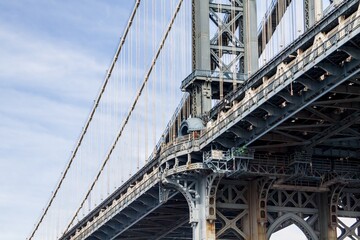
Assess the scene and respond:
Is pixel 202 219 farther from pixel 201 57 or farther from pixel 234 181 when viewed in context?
pixel 201 57

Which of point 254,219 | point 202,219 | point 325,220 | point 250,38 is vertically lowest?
point 202,219

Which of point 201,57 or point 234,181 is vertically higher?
point 201,57

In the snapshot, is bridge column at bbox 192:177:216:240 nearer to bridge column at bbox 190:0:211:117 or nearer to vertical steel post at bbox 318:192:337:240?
bridge column at bbox 190:0:211:117

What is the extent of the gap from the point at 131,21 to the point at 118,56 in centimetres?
545

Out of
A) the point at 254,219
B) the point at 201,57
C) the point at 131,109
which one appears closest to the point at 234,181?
the point at 254,219

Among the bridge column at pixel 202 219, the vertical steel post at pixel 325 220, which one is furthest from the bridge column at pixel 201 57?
the vertical steel post at pixel 325 220

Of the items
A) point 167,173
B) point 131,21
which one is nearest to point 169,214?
point 167,173

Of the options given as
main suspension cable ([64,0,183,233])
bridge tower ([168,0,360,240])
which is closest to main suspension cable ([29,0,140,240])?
main suspension cable ([64,0,183,233])

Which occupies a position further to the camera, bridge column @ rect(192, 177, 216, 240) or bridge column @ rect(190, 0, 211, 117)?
bridge column @ rect(190, 0, 211, 117)

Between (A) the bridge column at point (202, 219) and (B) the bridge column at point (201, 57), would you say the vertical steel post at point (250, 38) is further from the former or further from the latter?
(A) the bridge column at point (202, 219)

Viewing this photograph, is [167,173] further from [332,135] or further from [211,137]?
[332,135]

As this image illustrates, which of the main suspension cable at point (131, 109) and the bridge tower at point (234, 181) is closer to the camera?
the bridge tower at point (234, 181)

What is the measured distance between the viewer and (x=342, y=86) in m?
52.1

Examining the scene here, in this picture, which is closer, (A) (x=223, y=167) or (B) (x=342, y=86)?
(B) (x=342, y=86)
